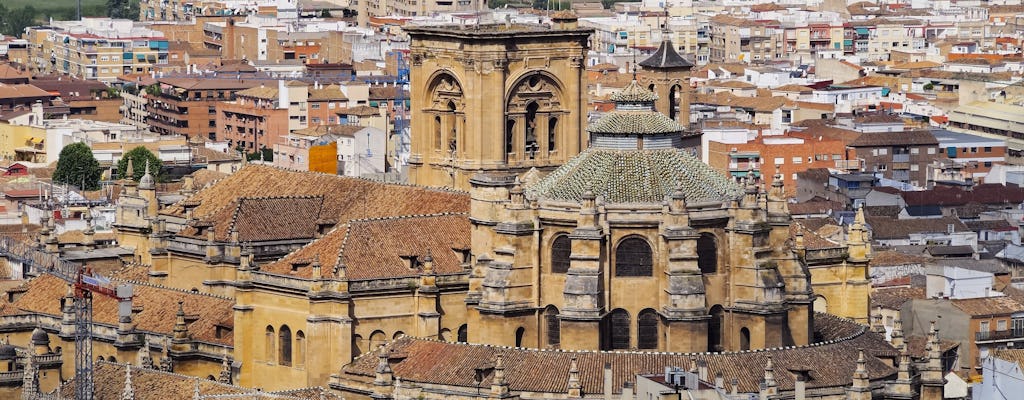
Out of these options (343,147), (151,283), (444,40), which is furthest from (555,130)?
(343,147)

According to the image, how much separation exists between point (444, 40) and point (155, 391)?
1001 inches

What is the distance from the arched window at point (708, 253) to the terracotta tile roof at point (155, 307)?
1895cm

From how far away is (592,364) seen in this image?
343 ft

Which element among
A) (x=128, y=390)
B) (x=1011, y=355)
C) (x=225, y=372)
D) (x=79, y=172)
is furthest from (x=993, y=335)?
(x=79, y=172)

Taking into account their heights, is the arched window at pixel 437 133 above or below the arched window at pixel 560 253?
above

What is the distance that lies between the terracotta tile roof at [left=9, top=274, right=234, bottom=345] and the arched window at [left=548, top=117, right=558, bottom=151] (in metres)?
15.1

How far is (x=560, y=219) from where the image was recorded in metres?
108

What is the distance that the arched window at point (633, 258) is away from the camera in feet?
352

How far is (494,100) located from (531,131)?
97.7 inches

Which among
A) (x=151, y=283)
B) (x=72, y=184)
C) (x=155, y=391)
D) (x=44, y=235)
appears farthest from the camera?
(x=72, y=184)

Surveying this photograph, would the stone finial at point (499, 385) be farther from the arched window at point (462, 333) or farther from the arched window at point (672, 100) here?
the arched window at point (672, 100)

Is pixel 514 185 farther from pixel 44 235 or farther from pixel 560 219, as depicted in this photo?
pixel 44 235

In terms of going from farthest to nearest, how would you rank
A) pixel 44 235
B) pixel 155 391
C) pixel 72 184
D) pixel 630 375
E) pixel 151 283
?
1. pixel 72 184
2. pixel 44 235
3. pixel 151 283
4. pixel 155 391
5. pixel 630 375

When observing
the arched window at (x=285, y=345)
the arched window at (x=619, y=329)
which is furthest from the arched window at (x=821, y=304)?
the arched window at (x=285, y=345)
